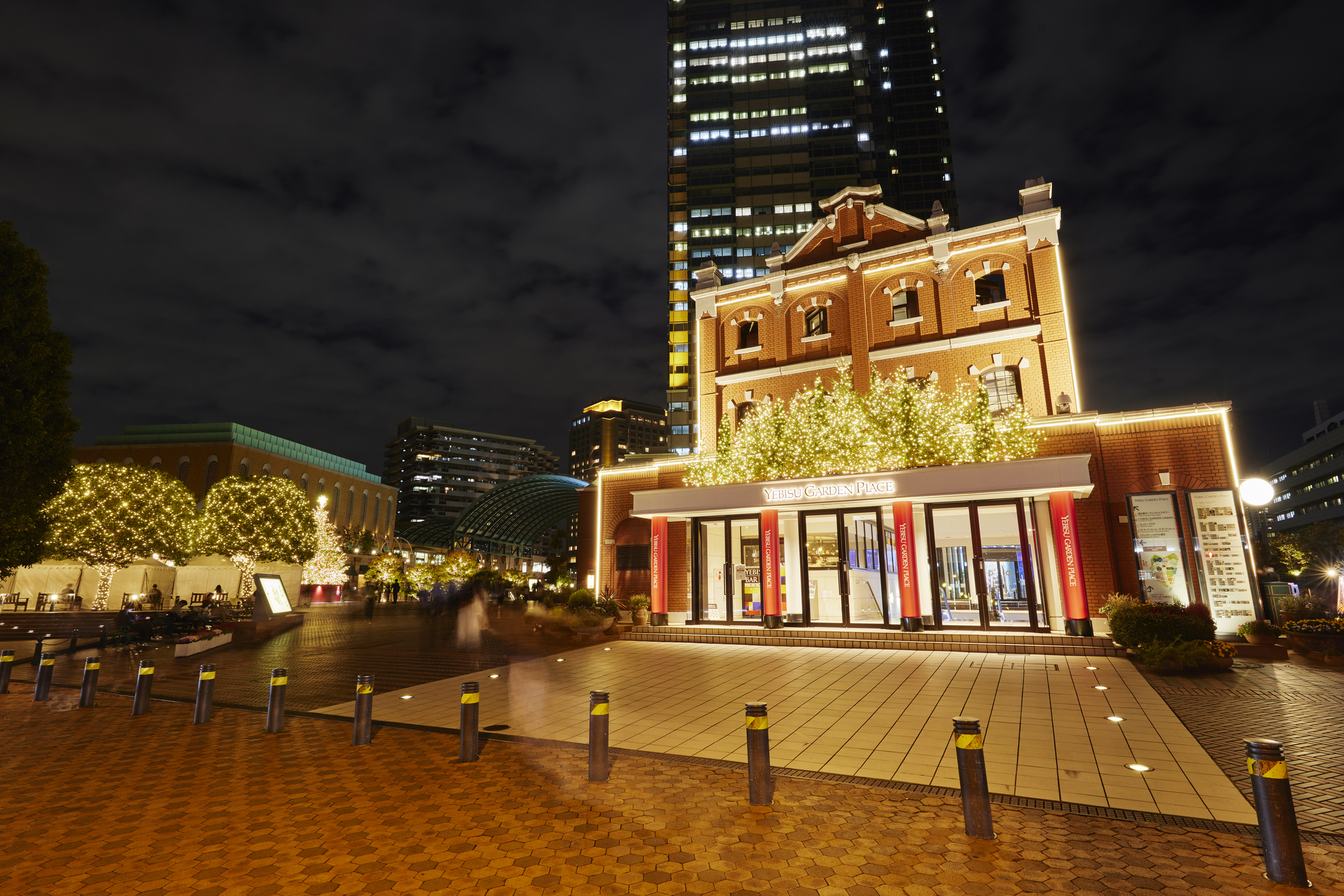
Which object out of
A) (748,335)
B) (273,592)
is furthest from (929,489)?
(273,592)

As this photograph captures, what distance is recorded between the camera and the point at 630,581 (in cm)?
2491

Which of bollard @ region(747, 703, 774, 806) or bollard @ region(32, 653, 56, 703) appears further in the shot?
bollard @ region(32, 653, 56, 703)

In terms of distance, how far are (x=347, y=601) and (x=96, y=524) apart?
818 inches

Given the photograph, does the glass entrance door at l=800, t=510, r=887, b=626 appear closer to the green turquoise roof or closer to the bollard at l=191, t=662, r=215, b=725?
the bollard at l=191, t=662, r=215, b=725

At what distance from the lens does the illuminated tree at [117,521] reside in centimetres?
3116

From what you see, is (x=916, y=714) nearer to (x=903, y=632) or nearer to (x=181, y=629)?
(x=903, y=632)

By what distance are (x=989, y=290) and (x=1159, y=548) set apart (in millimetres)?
11153

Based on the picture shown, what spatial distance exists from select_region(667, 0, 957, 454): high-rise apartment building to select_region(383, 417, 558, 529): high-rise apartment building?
3909 inches

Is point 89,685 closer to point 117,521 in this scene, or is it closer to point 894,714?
point 894,714

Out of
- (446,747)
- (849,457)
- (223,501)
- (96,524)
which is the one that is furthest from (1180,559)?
(96,524)

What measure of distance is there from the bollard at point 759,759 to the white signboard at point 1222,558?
17921 millimetres

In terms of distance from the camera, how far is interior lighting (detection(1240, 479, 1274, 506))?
1561 cm

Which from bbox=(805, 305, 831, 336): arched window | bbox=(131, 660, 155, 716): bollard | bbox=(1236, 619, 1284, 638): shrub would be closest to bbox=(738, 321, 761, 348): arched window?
bbox=(805, 305, 831, 336): arched window

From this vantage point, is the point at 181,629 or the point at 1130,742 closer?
the point at 1130,742
